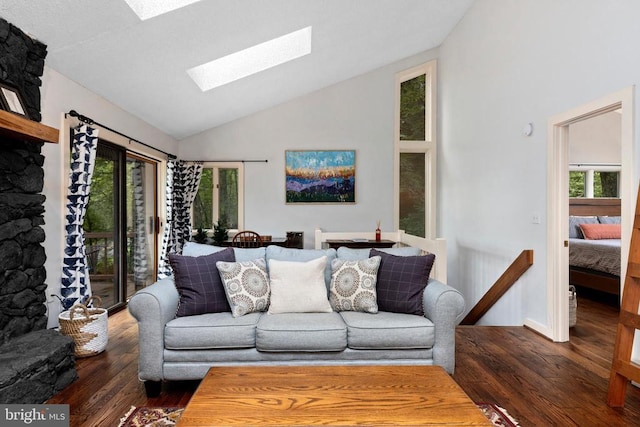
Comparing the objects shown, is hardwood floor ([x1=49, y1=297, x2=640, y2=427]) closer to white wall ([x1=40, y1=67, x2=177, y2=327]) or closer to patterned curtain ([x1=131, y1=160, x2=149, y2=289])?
white wall ([x1=40, y1=67, x2=177, y2=327])

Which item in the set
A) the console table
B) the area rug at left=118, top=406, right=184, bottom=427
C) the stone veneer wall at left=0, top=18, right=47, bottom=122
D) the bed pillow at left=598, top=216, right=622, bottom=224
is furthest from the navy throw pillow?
the bed pillow at left=598, top=216, right=622, bottom=224

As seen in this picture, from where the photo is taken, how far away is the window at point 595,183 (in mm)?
6633

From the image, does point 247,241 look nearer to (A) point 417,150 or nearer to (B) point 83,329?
(B) point 83,329

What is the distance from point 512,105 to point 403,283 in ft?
8.73

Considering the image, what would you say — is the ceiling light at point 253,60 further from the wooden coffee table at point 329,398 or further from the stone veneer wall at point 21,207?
the wooden coffee table at point 329,398

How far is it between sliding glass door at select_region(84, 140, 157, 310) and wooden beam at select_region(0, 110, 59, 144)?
148 cm

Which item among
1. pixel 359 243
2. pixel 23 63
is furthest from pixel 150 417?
pixel 359 243

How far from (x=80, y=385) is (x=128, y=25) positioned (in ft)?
8.59

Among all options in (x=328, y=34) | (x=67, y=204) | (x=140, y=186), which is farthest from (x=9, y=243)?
(x=328, y=34)

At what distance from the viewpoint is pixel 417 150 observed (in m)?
6.62

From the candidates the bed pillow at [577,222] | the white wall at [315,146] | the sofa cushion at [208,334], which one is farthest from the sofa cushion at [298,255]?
the bed pillow at [577,222]

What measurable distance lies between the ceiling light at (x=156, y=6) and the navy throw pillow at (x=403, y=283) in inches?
101

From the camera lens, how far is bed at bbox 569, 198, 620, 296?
191 inches

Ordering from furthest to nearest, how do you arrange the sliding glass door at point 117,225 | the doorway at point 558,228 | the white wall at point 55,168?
the sliding glass door at point 117,225 → the doorway at point 558,228 → the white wall at point 55,168
